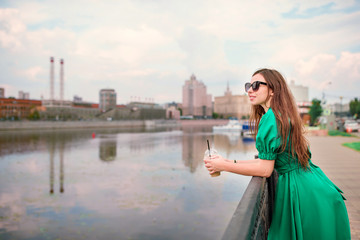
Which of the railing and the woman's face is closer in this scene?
the railing

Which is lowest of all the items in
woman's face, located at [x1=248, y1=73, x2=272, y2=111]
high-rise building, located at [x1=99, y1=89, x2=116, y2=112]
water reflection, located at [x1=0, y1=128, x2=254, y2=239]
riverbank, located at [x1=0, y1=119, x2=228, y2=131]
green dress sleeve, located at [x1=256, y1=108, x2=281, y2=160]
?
water reflection, located at [x1=0, y1=128, x2=254, y2=239]

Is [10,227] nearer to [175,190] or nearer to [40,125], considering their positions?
[175,190]

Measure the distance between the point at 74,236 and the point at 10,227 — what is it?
8.18 feet

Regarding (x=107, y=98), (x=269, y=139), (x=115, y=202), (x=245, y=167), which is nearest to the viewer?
(x=269, y=139)

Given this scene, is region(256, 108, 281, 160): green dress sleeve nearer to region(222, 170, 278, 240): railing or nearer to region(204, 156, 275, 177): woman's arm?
region(204, 156, 275, 177): woman's arm

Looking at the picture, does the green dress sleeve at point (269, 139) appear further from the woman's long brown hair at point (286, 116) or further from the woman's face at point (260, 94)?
the woman's face at point (260, 94)

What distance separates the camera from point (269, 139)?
227 cm

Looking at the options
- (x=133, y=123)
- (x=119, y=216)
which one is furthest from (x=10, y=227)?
(x=133, y=123)

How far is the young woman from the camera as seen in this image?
2291mm

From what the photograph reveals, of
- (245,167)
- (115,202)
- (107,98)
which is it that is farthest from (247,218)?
(107,98)

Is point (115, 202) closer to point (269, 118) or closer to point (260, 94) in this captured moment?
point (260, 94)

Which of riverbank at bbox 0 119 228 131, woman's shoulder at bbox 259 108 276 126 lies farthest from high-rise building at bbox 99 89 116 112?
woman's shoulder at bbox 259 108 276 126

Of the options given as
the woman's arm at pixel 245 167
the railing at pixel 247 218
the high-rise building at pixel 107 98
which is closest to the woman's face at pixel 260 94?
the woman's arm at pixel 245 167

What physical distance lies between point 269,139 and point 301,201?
589 millimetres
